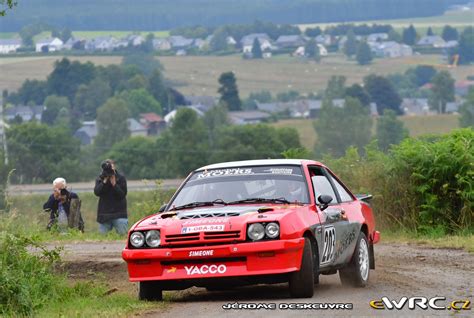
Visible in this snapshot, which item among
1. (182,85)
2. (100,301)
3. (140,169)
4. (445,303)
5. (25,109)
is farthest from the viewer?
(182,85)

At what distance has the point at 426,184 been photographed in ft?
72.9

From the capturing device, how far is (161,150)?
4705 inches

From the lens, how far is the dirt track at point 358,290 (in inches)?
466

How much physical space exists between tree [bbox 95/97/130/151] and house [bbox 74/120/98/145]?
3.46 feet

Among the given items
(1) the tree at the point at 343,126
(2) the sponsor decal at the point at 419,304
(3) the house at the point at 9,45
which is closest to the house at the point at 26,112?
(3) the house at the point at 9,45

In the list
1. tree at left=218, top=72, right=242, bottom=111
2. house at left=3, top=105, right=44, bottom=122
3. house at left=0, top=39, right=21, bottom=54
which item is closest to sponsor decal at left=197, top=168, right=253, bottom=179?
house at left=3, top=105, right=44, bottom=122

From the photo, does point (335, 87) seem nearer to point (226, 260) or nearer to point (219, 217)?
point (219, 217)

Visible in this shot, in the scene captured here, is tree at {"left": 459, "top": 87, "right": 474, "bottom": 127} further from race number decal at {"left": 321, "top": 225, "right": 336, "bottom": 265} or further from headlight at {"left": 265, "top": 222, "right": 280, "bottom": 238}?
headlight at {"left": 265, "top": 222, "right": 280, "bottom": 238}

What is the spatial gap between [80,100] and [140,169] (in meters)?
56.3

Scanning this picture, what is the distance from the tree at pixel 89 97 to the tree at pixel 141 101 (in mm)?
2797

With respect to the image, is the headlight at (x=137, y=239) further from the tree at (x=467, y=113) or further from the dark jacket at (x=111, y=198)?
the tree at (x=467, y=113)

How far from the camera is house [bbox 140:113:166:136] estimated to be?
156m

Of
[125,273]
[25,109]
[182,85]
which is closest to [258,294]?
[125,273]

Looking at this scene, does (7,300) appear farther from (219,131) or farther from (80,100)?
(80,100)
